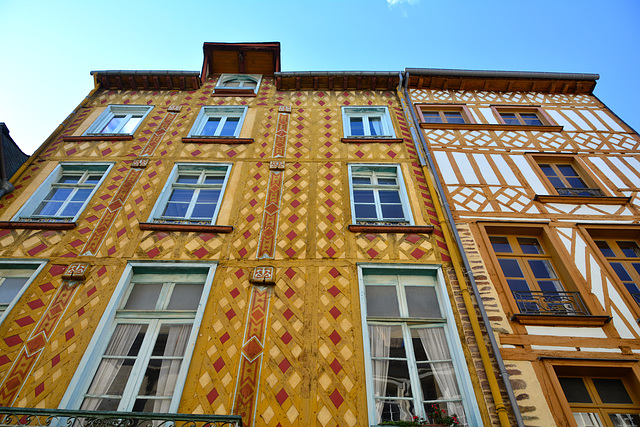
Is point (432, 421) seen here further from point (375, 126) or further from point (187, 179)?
point (375, 126)

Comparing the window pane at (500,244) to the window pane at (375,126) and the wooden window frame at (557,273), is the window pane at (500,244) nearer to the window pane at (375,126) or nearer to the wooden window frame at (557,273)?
the wooden window frame at (557,273)

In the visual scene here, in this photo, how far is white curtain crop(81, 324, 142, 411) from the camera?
451 cm

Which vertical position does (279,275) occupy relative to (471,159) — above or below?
below

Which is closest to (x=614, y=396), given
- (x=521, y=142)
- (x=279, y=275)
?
(x=279, y=275)

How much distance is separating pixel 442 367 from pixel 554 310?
6.85 feet

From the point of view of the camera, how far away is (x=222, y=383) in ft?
14.9

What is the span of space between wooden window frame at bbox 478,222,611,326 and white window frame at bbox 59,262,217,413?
14.5ft

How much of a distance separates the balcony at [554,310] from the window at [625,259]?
38.8 inches

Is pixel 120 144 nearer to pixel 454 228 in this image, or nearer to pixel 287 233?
pixel 287 233

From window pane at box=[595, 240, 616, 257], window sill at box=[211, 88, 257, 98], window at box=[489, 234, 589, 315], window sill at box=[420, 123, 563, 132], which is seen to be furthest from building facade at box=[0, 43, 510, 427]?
window pane at box=[595, 240, 616, 257]

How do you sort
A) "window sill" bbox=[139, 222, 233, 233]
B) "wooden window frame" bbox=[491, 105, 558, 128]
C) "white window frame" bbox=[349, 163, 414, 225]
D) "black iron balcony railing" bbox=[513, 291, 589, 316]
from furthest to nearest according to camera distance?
1. "wooden window frame" bbox=[491, 105, 558, 128]
2. "white window frame" bbox=[349, 163, 414, 225]
3. "window sill" bbox=[139, 222, 233, 233]
4. "black iron balcony railing" bbox=[513, 291, 589, 316]

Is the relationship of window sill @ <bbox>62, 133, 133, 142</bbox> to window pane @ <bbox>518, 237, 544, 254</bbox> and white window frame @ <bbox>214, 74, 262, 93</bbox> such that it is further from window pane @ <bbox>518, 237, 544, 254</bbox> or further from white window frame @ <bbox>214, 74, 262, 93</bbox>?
window pane @ <bbox>518, 237, 544, 254</bbox>

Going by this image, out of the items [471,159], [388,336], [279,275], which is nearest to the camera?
[388,336]

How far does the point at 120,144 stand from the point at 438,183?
7.06 m
